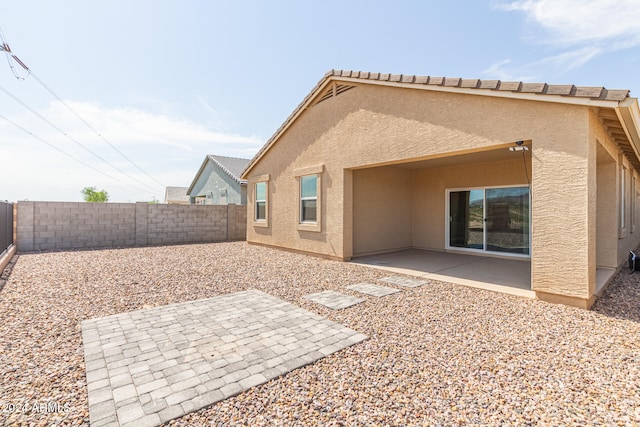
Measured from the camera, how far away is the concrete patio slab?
261cm

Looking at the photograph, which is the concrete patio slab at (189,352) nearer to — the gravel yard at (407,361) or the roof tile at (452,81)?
the gravel yard at (407,361)

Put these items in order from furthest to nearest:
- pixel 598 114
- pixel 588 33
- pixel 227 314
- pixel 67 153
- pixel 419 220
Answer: pixel 67 153
pixel 419 220
pixel 588 33
pixel 598 114
pixel 227 314

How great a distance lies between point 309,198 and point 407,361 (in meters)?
7.97

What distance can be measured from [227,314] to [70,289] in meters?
3.98

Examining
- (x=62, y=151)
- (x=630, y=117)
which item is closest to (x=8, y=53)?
(x=630, y=117)

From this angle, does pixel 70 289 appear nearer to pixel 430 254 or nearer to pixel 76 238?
pixel 76 238

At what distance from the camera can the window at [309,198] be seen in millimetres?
10587

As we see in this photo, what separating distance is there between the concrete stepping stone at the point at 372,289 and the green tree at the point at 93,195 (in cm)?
4620

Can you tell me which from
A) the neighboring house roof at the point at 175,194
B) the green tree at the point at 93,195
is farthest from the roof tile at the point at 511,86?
the green tree at the point at 93,195

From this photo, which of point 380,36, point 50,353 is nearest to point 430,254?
point 380,36

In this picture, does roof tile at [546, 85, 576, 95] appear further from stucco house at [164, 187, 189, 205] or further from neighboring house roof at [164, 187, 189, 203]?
neighboring house roof at [164, 187, 189, 203]

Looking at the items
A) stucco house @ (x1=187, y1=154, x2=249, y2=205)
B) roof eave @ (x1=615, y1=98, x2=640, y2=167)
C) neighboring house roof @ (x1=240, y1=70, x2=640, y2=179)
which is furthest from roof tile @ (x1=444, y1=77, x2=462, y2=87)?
stucco house @ (x1=187, y1=154, x2=249, y2=205)

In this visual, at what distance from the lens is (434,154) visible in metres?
6.98

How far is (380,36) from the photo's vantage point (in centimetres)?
995
